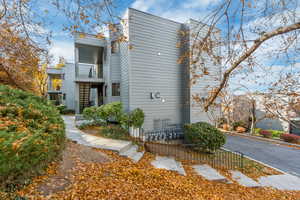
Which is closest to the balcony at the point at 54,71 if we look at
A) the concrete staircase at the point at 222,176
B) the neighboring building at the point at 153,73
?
the neighboring building at the point at 153,73

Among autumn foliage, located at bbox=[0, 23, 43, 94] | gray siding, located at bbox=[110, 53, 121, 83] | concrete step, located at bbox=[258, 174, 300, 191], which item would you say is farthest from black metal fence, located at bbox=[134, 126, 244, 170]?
autumn foliage, located at bbox=[0, 23, 43, 94]

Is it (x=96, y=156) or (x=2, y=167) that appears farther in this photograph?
(x=96, y=156)

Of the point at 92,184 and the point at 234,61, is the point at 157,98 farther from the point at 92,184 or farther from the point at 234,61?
the point at 92,184

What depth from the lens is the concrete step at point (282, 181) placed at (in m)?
5.11

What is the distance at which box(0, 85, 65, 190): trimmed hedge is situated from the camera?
195cm

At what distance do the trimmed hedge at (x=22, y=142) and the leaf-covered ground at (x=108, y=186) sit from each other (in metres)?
0.26

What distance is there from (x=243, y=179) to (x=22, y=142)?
6767mm

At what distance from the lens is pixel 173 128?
962 cm

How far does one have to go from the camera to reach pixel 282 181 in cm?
550

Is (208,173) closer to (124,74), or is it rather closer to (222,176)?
(222,176)

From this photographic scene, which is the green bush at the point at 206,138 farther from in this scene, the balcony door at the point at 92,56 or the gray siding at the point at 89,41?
the balcony door at the point at 92,56

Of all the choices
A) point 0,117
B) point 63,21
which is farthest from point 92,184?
point 63,21

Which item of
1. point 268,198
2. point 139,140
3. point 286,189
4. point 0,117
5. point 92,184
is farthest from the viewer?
point 139,140

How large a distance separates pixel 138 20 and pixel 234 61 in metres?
6.44
